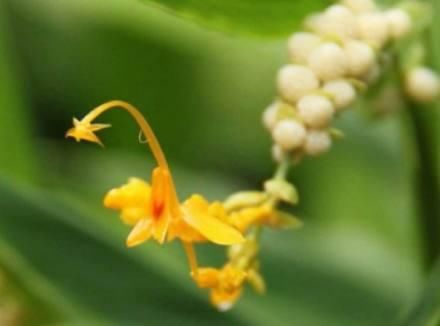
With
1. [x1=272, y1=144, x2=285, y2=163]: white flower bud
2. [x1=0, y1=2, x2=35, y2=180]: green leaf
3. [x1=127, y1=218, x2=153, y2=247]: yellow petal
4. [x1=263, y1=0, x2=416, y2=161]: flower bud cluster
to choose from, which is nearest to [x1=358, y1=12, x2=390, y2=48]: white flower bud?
[x1=263, y1=0, x2=416, y2=161]: flower bud cluster

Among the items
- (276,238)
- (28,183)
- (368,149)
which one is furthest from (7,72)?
(368,149)

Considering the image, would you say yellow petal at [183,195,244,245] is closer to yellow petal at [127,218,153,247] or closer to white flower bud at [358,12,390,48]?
yellow petal at [127,218,153,247]

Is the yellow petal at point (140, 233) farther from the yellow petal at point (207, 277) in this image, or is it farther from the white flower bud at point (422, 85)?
the white flower bud at point (422, 85)

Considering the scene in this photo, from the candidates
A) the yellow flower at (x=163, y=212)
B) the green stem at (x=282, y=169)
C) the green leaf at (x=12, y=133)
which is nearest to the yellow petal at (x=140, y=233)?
the yellow flower at (x=163, y=212)

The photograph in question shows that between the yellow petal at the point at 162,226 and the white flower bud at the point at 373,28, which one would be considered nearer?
the yellow petal at the point at 162,226

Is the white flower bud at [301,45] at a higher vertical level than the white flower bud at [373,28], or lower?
lower

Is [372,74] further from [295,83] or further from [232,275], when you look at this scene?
[232,275]
